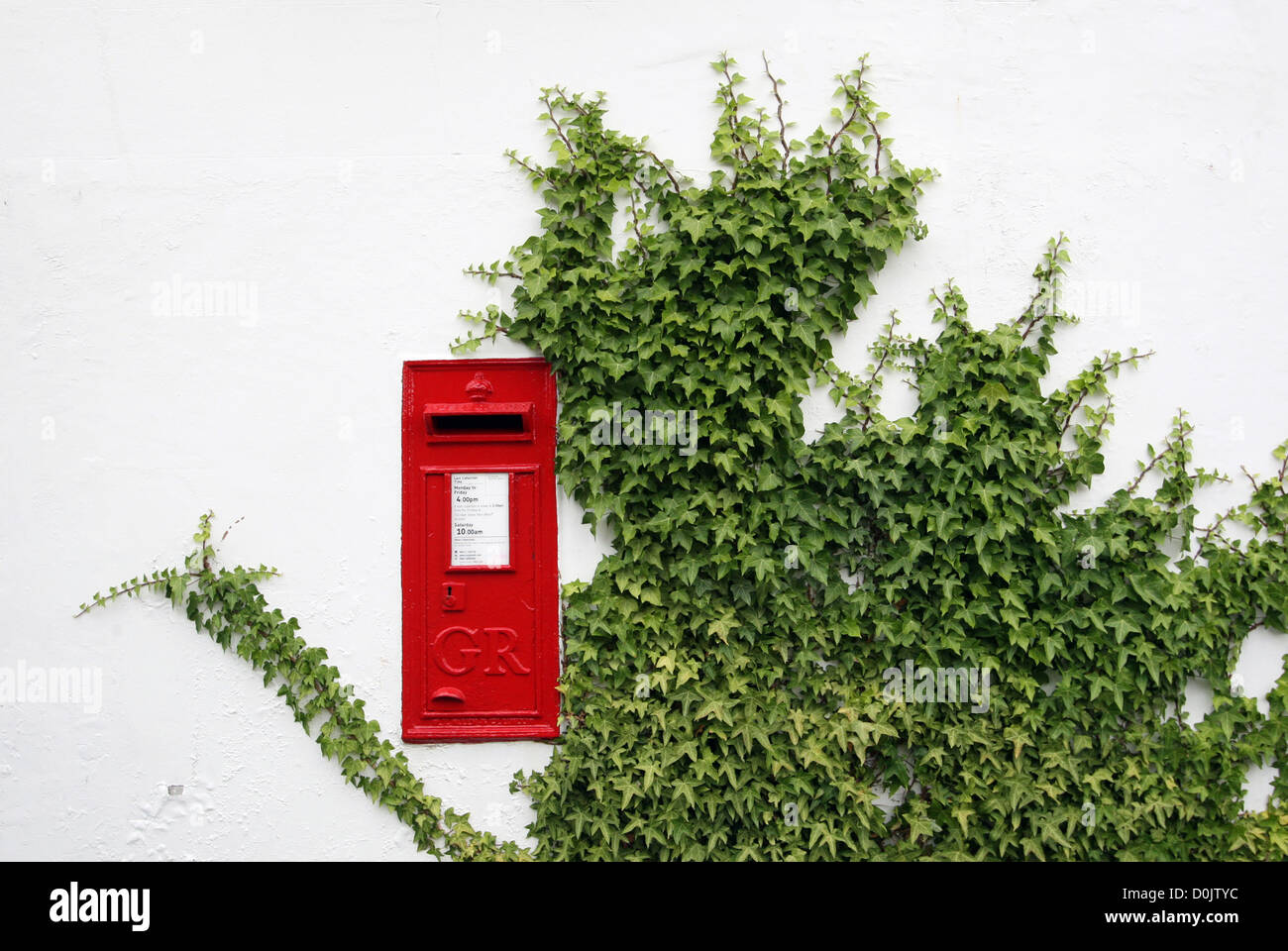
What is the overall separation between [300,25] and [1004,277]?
11.2ft

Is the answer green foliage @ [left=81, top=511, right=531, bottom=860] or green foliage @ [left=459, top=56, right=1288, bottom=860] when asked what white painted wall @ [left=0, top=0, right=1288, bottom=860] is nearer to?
green foliage @ [left=81, top=511, right=531, bottom=860]

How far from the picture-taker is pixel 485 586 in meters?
4.00

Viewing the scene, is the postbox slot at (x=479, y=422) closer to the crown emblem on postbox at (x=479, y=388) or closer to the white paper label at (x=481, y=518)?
the crown emblem on postbox at (x=479, y=388)

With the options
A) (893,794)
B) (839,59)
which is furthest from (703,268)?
(893,794)

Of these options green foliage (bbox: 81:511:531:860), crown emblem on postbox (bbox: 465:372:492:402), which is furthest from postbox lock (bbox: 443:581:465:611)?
crown emblem on postbox (bbox: 465:372:492:402)

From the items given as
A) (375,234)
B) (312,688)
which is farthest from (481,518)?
(375,234)

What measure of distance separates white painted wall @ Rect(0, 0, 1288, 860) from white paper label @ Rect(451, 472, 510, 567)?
315 mm

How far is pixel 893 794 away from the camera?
3984 mm

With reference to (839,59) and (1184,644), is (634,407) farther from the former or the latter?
(1184,644)

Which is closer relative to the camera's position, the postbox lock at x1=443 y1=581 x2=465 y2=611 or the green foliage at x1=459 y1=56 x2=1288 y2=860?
the green foliage at x1=459 y1=56 x2=1288 y2=860

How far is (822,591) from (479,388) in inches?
69.8

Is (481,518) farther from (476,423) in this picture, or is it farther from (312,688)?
(312,688)

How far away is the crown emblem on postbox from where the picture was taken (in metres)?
3.97

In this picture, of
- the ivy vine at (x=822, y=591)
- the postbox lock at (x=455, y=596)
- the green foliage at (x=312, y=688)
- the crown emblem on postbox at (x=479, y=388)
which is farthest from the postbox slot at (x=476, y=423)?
the green foliage at (x=312, y=688)
